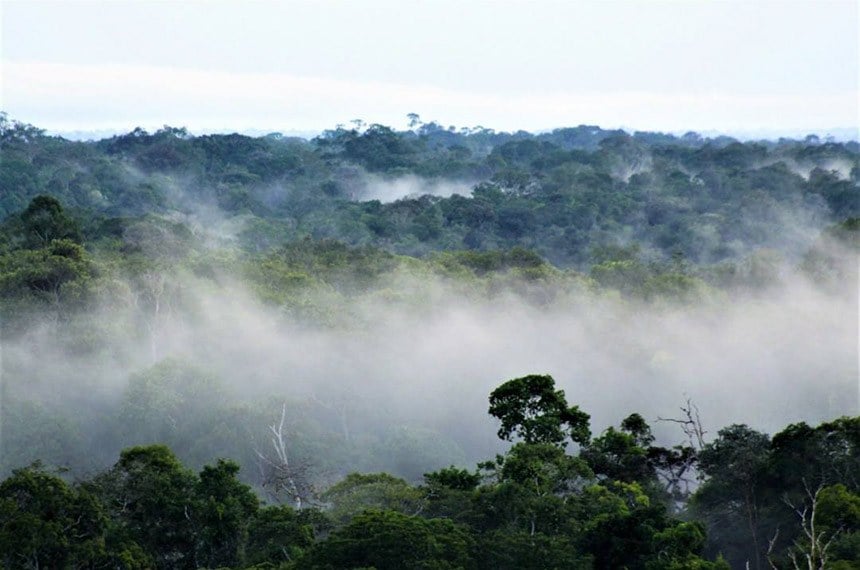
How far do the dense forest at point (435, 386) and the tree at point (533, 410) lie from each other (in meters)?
0.05

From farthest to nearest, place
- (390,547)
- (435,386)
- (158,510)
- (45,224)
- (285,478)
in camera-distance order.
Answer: (45,224)
(435,386)
(285,478)
(158,510)
(390,547)

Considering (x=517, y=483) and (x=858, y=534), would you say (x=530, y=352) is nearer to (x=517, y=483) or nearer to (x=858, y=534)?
(x=517, y=483)

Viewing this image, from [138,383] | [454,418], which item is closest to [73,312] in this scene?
[138,383]

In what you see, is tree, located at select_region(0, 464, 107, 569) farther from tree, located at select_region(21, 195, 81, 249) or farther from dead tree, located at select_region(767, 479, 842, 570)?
tree, located at select_region(21, 195, 81, 249)

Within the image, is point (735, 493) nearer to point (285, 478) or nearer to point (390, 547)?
point (390, 547)

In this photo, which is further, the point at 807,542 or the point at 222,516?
the point at 222,516

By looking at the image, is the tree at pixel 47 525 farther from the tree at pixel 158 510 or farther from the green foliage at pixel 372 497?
the green foliage at pixel 372 497

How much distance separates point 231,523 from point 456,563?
439 centimetres

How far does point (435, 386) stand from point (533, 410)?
37.5ft

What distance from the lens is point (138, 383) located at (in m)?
28.9

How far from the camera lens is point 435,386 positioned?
33031mm

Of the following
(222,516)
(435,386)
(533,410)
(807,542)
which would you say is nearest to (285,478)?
(222,516)

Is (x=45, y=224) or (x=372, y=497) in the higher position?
(x=45, y=224)

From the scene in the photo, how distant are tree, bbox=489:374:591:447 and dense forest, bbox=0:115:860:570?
0.18 ft
